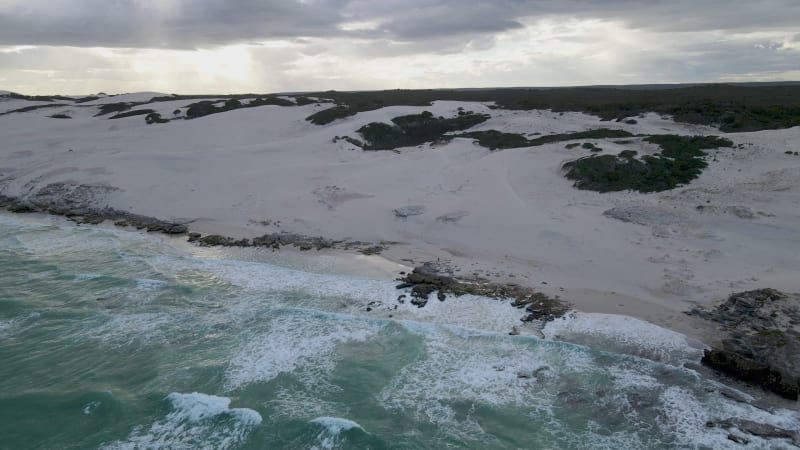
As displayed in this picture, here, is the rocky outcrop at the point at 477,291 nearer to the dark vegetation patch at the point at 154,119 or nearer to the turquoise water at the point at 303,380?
the turquoise water at the point at 303,380

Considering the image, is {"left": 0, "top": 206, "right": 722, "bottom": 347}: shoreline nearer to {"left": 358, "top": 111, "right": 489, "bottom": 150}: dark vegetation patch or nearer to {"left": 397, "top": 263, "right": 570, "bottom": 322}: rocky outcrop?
{"left": 397, "top": 263, "right": 570, "bottom": 322}: rocky outcrop

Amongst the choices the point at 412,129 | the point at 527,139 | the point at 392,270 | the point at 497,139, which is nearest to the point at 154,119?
the point at 412,129

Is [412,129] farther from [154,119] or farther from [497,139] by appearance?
[154,119]

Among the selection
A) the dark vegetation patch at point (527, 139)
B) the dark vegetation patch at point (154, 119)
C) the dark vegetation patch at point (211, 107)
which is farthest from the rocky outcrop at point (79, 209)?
the dark vegetation patch at point (211, 107)

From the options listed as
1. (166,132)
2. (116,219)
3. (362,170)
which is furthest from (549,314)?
(166,132)

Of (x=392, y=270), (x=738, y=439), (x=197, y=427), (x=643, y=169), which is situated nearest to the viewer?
(x=738, y=439)

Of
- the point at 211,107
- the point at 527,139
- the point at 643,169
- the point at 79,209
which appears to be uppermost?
the point at 211,107

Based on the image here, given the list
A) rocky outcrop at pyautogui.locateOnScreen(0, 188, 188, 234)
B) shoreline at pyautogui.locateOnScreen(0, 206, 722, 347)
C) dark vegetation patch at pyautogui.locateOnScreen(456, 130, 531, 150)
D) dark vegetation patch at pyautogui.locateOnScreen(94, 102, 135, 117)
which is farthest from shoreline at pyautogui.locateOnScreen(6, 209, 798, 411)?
dark vegetation patch at pyautogui.locateOnScreen(94, 102, 135, 117)

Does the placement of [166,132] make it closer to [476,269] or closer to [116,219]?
[116,219]
